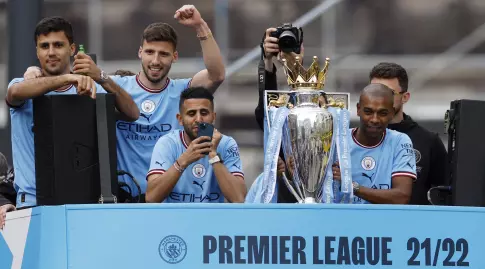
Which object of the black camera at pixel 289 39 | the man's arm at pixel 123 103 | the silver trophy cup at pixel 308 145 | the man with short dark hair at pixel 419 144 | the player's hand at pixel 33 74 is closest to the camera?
the silver trophy cup at pixel 308 145

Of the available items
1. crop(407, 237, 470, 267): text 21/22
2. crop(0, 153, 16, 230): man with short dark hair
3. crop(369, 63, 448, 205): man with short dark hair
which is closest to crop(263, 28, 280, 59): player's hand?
crop(369, 63, 448, 205): man with short dark hair

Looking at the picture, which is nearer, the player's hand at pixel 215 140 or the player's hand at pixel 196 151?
the player's hand at pixel 196 151

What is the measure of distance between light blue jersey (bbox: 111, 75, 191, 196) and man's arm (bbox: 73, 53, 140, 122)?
126mm

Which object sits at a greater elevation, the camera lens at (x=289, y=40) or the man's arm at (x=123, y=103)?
the camera lens at (x=289, y=40)

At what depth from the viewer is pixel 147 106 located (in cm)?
766

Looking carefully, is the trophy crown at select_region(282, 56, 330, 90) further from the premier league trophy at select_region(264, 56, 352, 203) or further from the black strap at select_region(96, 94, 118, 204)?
the black strap at select_region(96, 94, 118, 204)

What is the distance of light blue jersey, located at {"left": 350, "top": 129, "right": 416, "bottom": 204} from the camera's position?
23.6 ft

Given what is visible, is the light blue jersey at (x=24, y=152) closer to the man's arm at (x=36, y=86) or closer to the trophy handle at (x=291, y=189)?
the man's arm at (x=36, y=86)

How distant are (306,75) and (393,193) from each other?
84 cm

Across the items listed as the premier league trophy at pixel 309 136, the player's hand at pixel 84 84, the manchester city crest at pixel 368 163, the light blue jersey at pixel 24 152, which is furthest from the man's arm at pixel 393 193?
the light blue jersey at pixel 24 152

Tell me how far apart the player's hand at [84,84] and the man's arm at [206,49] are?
0.81 meters

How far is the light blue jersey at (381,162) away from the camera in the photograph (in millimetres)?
7191

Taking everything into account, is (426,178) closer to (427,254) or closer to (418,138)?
(418,138)

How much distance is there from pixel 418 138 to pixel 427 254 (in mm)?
2055
